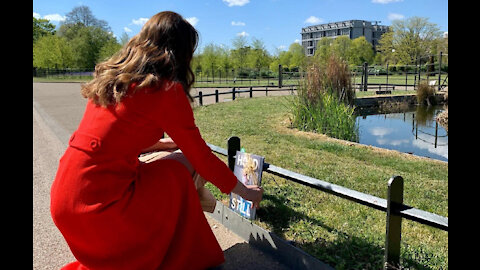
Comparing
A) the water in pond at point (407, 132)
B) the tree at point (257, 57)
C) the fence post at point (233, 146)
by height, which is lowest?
the water in pond at point (407, 132)

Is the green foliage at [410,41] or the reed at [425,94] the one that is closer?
the reed at [425,94]

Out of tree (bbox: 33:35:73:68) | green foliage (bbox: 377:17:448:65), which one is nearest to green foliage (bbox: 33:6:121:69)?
tree (bbox: 33:35:73:68)

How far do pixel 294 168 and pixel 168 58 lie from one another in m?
4.15

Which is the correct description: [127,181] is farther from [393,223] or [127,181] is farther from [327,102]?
[327,102]

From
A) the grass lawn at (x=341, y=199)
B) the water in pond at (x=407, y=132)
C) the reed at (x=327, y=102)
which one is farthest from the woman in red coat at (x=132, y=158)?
the water in pond at (x=407, y=132)

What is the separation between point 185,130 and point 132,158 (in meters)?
0.38

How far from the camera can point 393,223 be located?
2633 millimetres

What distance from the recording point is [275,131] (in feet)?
32.4

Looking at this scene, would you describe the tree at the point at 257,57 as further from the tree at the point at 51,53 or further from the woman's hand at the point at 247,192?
the woman's hand at the point at 247,192

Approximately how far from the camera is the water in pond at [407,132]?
10086 millimetres

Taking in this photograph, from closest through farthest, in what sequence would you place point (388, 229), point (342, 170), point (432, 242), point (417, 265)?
1. point (388, 229)
2. point (417, 265)
3. point (432, 242)
4. point (342, 170)

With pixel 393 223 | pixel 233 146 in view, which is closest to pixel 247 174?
pixel 233 146
